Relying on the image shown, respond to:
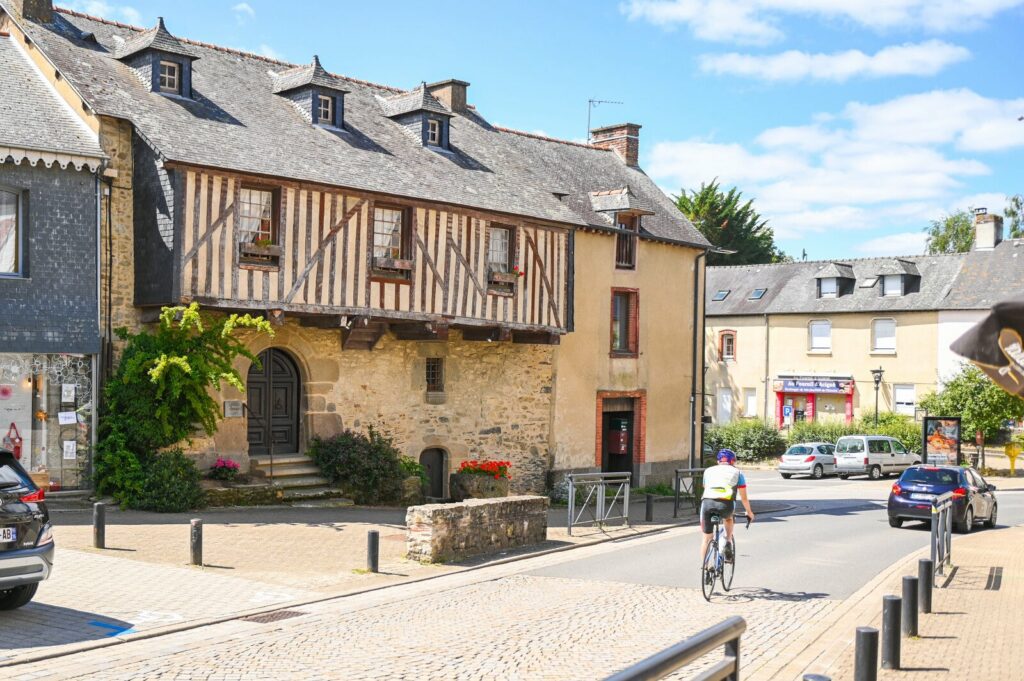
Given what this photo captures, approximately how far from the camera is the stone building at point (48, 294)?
17109mm

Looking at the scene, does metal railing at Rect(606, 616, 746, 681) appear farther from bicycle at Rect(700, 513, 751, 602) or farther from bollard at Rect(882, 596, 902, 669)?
bicycle at Rect(700, 513, 751, 602)

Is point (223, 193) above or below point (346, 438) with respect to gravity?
above

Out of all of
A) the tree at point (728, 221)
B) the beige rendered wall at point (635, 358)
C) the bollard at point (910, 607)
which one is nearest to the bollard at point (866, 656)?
the bollard at point (910, 607)

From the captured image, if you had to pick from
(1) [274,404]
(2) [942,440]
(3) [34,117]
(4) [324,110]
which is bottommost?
(2) [942,440]

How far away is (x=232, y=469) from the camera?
62.1ft

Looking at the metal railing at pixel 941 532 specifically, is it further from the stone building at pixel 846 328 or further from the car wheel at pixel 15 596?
the stone building at pixel 846 328

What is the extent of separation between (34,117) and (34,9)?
3.30m

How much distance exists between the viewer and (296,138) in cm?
2064

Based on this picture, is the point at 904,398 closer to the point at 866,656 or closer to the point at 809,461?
the point at 809,461

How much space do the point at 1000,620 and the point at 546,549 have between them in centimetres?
676

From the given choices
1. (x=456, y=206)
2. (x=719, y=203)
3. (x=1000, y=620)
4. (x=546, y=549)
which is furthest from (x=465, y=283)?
(x=719, y=203)

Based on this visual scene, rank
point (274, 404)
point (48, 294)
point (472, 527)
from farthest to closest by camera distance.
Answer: point (274, 404), point (48, 294), point (472, 527)

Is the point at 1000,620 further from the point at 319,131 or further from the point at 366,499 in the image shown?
the point at 319,131

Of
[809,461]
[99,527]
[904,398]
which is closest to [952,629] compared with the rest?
[99,527]
